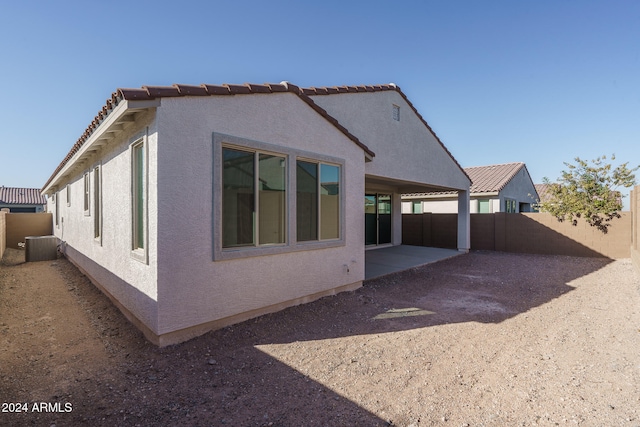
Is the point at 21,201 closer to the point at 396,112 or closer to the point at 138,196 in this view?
the point at 138,196

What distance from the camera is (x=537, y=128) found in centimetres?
1636

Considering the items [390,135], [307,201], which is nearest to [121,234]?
[307,201]

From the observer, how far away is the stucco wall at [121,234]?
448 centimetres

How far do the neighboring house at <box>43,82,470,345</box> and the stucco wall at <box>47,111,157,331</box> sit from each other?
0.03 metres

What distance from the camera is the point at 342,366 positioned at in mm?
3996

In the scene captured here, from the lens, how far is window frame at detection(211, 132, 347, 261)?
193 inches

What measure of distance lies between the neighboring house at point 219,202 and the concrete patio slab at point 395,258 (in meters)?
2.21

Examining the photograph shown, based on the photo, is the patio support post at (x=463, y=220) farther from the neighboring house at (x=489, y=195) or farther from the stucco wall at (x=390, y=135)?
the neighboring house at (x=489, y=195)

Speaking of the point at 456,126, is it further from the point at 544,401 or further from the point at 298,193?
the point at 544,401

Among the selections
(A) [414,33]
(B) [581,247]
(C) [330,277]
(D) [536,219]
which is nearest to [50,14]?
(C) [330,277]

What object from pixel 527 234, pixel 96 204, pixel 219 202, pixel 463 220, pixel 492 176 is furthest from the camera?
pixel 492 176

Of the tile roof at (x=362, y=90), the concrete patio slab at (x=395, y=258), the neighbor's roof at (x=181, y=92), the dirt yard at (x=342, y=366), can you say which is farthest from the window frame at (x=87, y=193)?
the concrete patio slab at (x=395, y=258)

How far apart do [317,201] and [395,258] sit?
6.64 meters

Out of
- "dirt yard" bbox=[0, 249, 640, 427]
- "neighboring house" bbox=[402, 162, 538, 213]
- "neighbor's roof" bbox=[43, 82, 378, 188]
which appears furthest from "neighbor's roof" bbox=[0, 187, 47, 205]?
"neighboring house" bbox=[402, 162, 538, 213]
